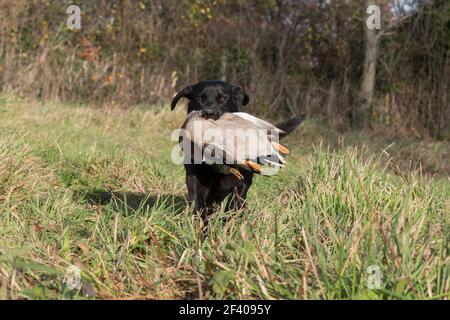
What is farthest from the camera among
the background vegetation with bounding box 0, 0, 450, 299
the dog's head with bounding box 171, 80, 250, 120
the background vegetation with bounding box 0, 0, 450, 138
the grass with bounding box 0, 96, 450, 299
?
the background vegetation with bounding box 0, 0, 450, 138

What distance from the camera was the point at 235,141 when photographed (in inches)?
111

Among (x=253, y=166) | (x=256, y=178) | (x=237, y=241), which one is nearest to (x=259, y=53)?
(x=256, y=178)

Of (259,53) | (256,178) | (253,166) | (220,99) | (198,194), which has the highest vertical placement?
(259,53)

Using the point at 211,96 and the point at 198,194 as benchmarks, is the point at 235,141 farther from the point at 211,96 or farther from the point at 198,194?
the point at 211,96

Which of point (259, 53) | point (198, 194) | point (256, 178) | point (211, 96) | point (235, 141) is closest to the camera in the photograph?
point (235, 141)

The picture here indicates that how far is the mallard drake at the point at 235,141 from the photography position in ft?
9.16

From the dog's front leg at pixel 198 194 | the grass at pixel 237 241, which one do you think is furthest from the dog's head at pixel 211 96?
the grass at pixel 237 241

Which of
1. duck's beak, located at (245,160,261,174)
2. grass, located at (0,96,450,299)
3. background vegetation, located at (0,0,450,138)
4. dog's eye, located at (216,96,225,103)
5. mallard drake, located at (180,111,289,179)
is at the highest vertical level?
background vegetation, located at (0,0,450,138)

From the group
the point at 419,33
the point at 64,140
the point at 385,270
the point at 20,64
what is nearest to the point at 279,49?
the point at 419,33

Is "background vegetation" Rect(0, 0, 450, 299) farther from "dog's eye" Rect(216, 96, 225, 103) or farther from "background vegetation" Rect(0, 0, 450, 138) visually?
"dog's eye" Rect(216, 96, 225, 103)

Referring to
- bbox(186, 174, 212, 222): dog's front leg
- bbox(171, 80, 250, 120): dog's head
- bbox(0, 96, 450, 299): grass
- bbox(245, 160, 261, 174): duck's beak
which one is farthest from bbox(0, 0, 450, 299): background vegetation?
bbox(171, 80, 250, 120): dog's head

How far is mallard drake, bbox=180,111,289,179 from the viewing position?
9.16 feet

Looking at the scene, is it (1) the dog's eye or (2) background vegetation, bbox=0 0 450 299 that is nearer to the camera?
(2) background vegetation, bbox=0 0 450 299

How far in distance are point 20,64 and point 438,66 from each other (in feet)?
22.3
